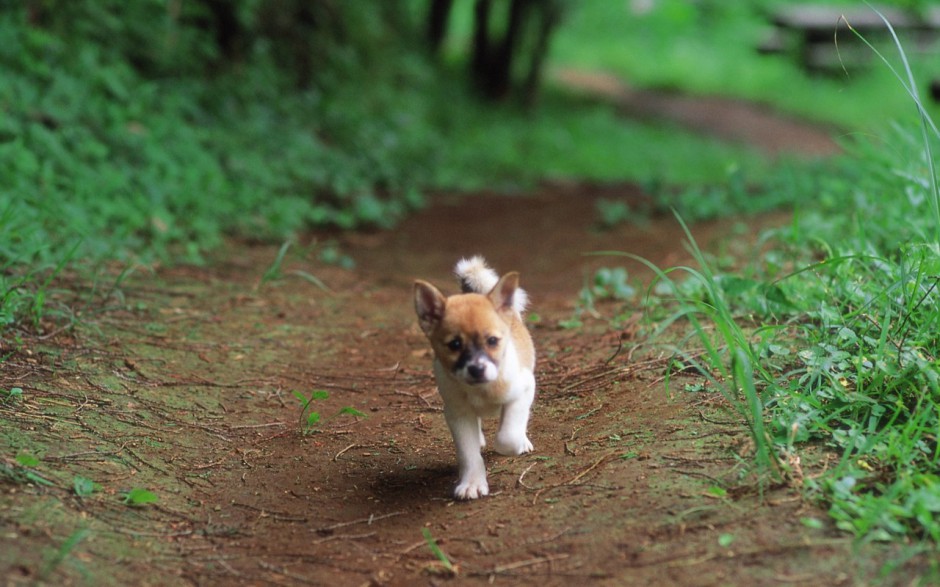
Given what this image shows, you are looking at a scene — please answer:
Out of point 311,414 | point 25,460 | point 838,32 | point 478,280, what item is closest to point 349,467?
point 311,414

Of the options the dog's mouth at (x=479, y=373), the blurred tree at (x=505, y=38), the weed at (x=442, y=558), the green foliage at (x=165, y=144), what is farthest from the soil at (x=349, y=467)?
the blurred tree at (x=505, y=38)

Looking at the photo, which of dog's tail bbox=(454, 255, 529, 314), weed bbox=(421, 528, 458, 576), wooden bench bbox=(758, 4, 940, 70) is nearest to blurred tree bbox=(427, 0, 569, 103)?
wooden bench bbox=(758, 4, 940, 70)

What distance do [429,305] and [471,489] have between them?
0.82 meters

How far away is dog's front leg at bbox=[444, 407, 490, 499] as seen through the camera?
155 inches

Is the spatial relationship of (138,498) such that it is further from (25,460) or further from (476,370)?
(476,370)

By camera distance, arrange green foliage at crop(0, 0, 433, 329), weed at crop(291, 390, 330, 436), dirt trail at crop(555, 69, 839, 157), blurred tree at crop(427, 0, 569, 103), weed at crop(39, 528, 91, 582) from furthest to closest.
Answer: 1. dirt trail at crop(555, 69, 839, 157)
2. blurred tree at crop(427, 0, 569, 103)
3. green foliage at crop(0, 0, 433, 329)
4. weed at crop(291, 390, 330, 436)
5. weed at crop(39, 528, 91, 582)

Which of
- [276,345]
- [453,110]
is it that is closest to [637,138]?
[453,110]

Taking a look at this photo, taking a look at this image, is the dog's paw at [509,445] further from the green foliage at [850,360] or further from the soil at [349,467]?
the green foliage at [850,360]

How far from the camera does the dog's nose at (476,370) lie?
3678 mm

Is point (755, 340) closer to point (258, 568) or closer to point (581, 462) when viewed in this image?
point (581, 462)

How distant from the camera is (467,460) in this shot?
396cm

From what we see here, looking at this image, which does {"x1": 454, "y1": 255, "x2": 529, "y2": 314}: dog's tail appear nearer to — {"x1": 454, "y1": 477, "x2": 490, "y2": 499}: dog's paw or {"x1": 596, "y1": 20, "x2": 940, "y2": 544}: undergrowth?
{"x1": 596, "y1": 20, "x2": 940, "y2": 544}: undergrowth

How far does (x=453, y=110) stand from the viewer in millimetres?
15789

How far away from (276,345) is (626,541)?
9.85ft
